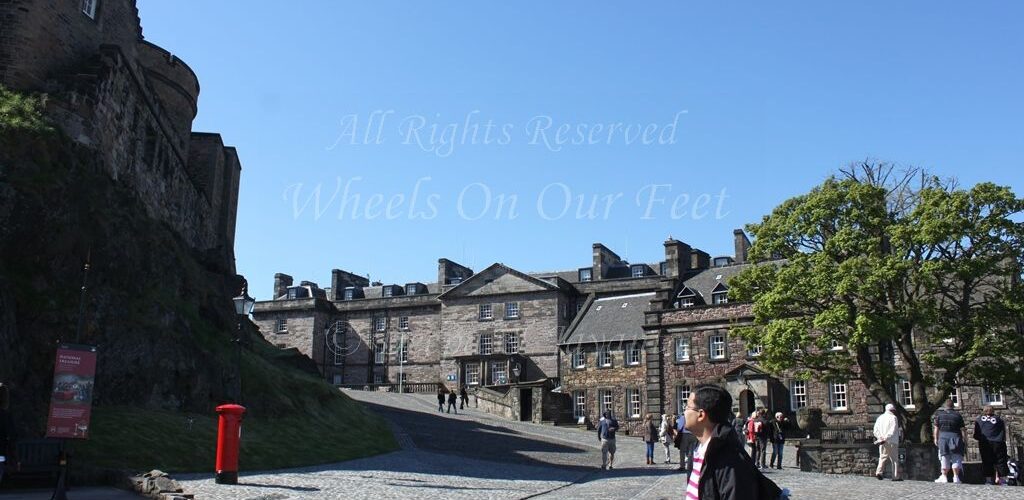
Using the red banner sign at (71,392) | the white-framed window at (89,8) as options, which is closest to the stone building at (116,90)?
the white-framed window at (89,8)

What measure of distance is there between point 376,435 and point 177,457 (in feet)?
43.5

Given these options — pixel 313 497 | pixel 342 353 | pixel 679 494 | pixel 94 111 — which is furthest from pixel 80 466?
pixel 342 353

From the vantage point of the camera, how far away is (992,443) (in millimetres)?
18641

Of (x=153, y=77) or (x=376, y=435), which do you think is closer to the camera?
(x=376, y=435)

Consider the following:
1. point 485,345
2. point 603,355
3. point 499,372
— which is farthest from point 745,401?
point 485,345

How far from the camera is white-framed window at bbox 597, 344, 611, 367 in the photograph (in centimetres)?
5228

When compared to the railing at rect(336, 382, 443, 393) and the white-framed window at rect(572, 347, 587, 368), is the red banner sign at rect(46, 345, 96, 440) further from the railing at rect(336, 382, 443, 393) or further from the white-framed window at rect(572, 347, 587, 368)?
the railing at rect(336, 382, 443, 393)

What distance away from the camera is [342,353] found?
76812 mm

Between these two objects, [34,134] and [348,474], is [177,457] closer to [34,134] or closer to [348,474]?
[348,474]

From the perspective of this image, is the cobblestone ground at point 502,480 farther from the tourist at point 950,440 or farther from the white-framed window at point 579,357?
the white-framed window at point 579,357

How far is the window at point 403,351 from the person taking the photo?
73.8m

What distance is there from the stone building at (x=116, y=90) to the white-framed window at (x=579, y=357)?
2241 cm

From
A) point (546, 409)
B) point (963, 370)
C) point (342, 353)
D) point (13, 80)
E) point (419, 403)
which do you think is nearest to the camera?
point (13, 80)

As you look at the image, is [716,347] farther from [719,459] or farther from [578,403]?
[719,459]
